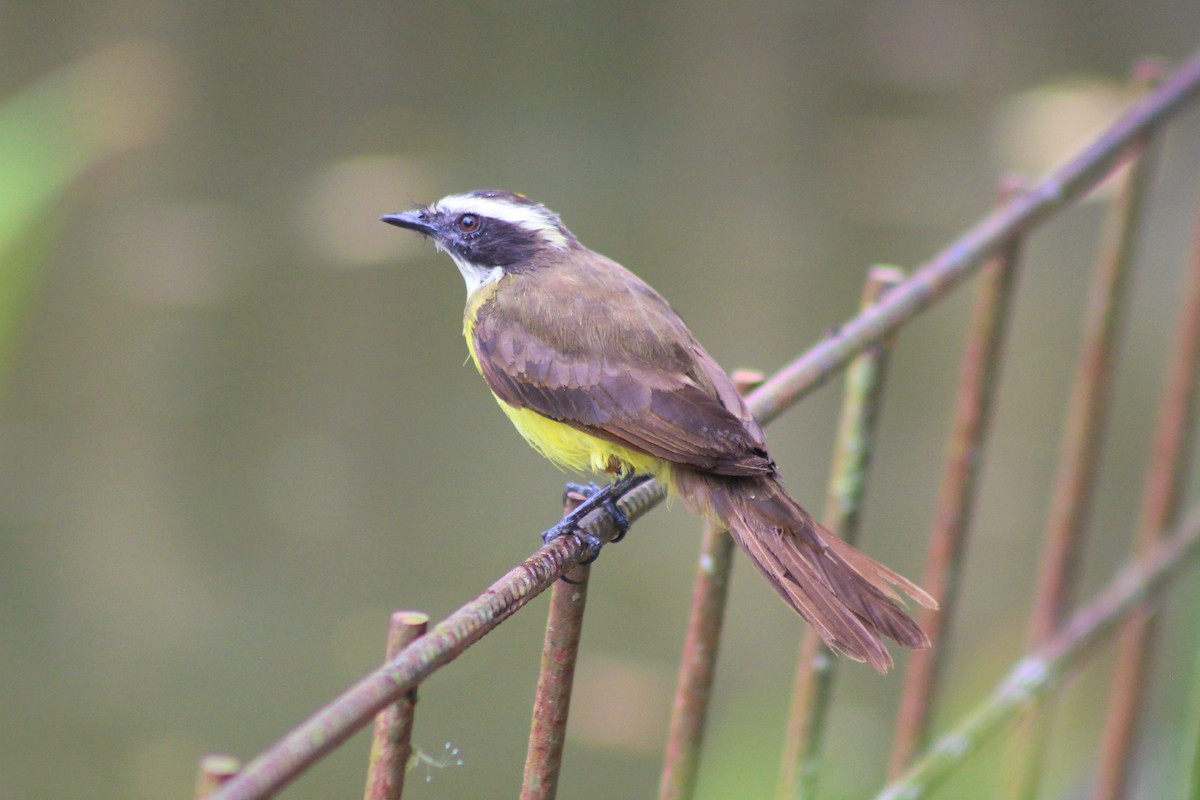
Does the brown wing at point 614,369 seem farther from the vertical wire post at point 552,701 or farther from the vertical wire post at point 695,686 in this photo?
the vertical wire post at point 552,701

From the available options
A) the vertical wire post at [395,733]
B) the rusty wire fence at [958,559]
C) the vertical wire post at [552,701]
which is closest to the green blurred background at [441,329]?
the rusty wire fence at [958,559]

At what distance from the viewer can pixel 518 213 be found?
295 cm

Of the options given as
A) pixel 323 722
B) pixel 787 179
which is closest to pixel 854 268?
pixel 787 179

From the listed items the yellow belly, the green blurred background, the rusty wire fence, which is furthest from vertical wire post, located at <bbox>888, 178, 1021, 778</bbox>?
the green blurred background

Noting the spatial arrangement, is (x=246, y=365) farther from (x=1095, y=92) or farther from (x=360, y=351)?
(x=1095, y=92)

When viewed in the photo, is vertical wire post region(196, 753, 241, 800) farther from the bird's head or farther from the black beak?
the black beak

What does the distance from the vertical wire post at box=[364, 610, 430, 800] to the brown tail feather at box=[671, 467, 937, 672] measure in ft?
2.37

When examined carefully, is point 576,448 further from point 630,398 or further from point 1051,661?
point 1051,661

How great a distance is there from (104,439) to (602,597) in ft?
6.39

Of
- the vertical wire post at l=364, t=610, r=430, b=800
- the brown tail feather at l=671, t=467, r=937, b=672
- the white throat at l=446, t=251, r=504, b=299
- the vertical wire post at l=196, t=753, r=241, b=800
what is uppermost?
the white throat at l=446, t=251, r=504, b=299

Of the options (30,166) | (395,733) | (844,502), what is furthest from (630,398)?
(395,733)

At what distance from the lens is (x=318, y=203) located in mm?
5387

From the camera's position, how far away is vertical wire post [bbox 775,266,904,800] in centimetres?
209

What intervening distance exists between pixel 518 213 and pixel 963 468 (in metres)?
1.11
